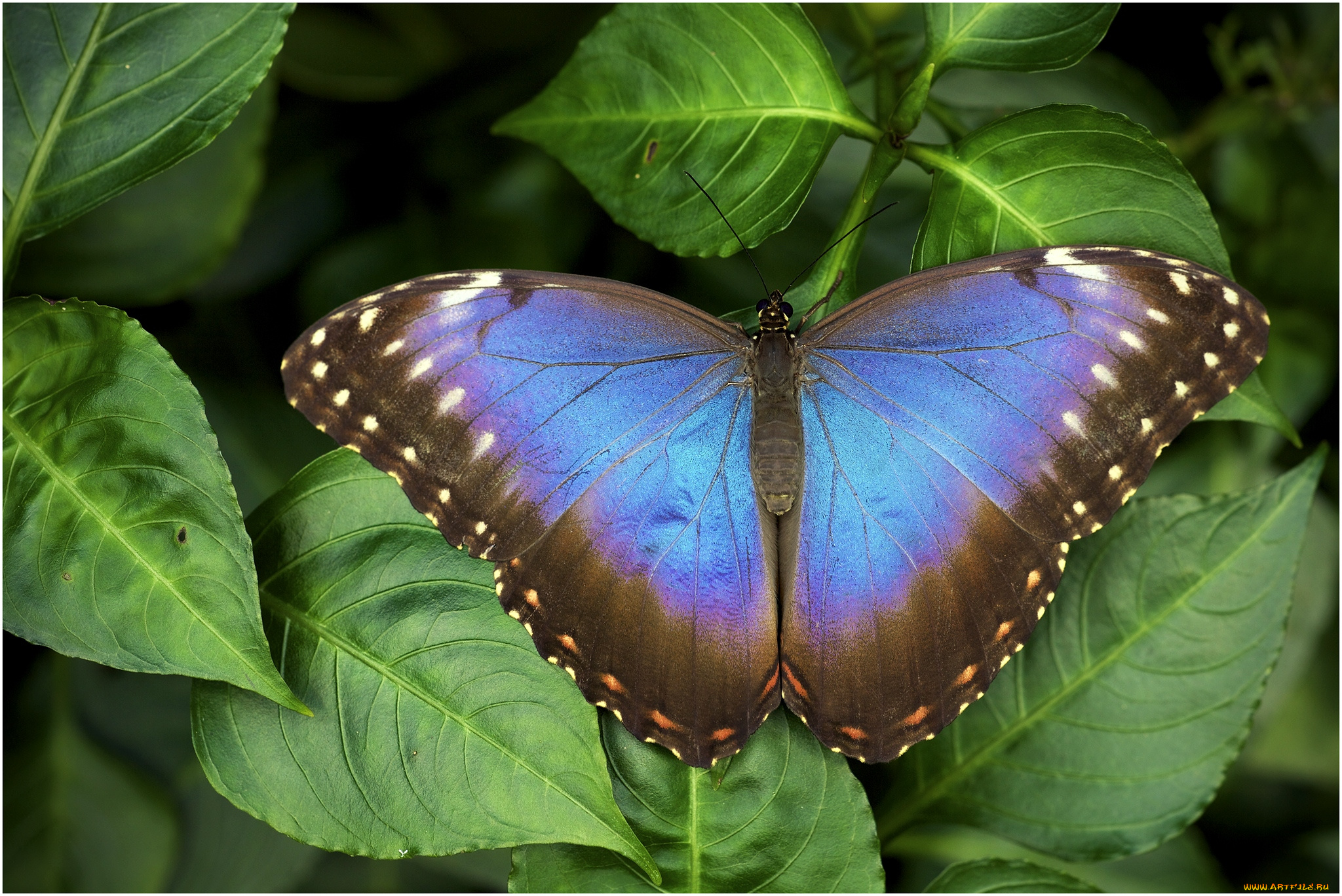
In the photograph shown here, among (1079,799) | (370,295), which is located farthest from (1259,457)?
(370,295)

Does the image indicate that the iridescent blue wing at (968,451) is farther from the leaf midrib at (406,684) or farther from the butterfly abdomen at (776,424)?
the leaf midrib at (406,684)

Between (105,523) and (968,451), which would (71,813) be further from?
(968,451)

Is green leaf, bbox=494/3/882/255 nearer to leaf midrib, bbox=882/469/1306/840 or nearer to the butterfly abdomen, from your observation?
the butterfly abdomen

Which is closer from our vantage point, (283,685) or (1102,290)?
(283,685)

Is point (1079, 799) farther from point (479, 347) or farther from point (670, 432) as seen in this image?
point (479, 347)

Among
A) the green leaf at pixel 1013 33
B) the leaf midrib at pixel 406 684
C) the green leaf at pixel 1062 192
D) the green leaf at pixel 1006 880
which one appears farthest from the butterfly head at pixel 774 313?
the green leaf at pixel 1006 880

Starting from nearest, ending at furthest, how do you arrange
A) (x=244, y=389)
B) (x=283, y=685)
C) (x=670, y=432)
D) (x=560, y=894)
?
1. (x=283, y=685)
2. (x=560, y=894)
3. (x=670, y=432)
4. (x=244, y=389)
